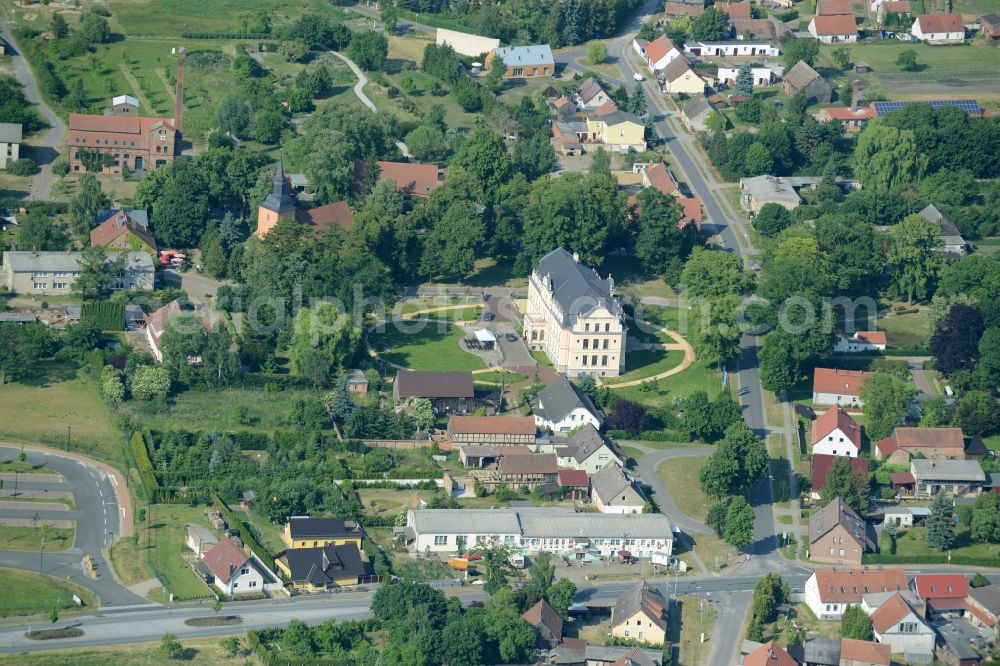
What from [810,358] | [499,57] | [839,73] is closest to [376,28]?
[499,57]

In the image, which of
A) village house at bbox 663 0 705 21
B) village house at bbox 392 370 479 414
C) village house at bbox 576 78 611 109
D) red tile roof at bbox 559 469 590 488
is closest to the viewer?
red tile roof at bbox 559 469 590 488

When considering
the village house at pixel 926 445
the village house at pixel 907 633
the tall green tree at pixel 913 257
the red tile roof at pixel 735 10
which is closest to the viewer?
the village house at pixel 907 633

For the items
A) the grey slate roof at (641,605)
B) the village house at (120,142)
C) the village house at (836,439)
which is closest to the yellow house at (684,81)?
the village house at (120,142)

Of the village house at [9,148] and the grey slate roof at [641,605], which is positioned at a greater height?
the village house at [9,148]

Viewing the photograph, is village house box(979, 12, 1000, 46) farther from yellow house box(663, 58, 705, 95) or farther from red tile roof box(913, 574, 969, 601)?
red tile roof box(913, 574, 969, 601)

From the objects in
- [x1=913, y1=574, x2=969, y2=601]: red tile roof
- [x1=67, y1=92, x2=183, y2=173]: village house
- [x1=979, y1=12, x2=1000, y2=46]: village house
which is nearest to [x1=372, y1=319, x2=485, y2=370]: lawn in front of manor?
[x1=67, y1=92, x2=183, y2=173]: village house

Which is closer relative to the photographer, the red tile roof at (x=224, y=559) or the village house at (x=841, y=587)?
the red tile roof at (x=224, y=559)

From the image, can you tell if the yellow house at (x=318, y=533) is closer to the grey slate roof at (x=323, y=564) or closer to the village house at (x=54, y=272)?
the grey slate roof at (x=323, y=564)
